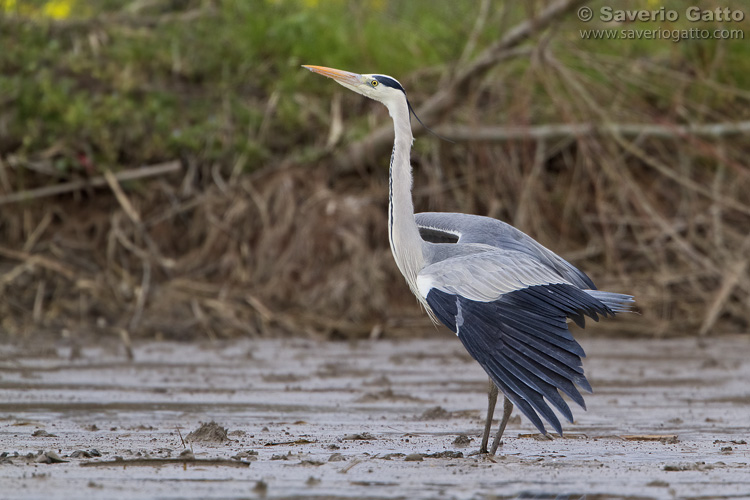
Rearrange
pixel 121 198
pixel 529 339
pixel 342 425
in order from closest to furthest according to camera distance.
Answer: pixel 529 339 → pixel 342 425 → pixel 121 198

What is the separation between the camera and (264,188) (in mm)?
10602

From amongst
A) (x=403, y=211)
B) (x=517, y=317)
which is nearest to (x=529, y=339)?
(x=517, y=317)

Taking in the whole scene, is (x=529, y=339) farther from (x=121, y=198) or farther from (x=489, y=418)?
(x=121, y=198)

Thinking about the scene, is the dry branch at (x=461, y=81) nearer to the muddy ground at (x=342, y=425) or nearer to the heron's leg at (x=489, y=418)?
the muddy ground at (x=342, y=425)

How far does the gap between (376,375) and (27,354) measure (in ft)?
8.77

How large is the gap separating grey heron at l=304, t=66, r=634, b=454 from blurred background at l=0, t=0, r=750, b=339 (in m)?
3.88

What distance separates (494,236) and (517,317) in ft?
3.31

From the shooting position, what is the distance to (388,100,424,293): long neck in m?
5.59

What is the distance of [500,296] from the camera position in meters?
4.84

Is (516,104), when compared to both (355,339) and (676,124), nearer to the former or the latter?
(676,124)

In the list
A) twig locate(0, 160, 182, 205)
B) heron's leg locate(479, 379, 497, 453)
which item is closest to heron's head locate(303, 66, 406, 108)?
heron's leg locate(479, 379, 497, 453)

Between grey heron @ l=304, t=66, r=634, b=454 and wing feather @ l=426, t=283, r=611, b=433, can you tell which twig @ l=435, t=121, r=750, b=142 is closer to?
grey heron @ l=304, t=66, r=634, b=454

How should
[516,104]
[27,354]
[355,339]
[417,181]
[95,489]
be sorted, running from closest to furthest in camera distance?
1. [95,489]
2. [27,354]
3. [355,339]
4. [516,104]
5. [417,181]

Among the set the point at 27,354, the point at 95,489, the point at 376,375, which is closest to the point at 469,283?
the point at 95,489
